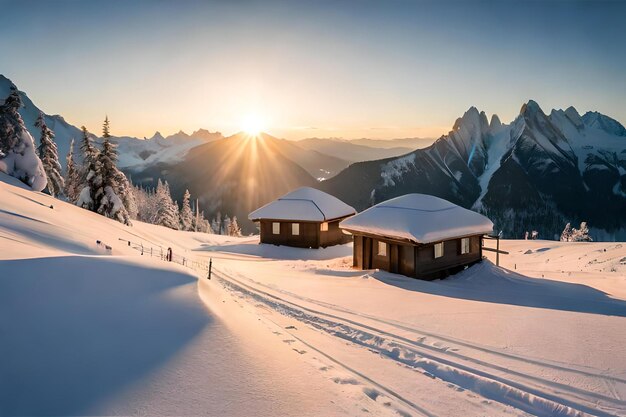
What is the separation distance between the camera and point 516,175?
15200cm

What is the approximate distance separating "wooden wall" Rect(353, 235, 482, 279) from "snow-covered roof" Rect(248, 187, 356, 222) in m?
9.17

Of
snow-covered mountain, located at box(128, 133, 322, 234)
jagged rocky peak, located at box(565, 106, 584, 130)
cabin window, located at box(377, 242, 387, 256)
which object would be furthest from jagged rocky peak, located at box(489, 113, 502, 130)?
cabin window, located at box(377, 242, 387, 256)

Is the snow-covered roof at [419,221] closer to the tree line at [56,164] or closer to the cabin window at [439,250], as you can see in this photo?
the cabin window at [439,250]

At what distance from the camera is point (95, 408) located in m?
3.99

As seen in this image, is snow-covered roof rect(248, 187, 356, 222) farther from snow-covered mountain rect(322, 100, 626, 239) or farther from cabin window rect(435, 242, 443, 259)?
snow-covered mountain rect(322, 100, 626, 239)

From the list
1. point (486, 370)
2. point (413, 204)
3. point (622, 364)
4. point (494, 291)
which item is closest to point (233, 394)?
point (486, 370)

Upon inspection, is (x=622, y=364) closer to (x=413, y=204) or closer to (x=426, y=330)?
(x=426, y=330)

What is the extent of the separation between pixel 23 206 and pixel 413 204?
1957 cm

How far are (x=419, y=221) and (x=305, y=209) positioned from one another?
13.2 metres

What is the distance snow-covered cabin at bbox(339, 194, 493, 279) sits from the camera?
58.1ft

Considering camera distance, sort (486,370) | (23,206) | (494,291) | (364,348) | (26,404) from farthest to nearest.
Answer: (23,206) < (494,291) < (364,348) < (486,370) < (26,404)

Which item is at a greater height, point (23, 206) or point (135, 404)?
point (23, 206)

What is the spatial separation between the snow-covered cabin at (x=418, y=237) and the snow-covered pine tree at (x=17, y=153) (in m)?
25.7

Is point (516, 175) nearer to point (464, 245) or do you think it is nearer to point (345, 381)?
point (464, 245)
